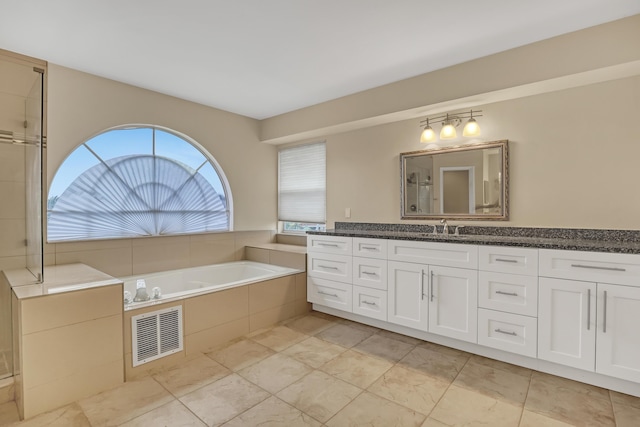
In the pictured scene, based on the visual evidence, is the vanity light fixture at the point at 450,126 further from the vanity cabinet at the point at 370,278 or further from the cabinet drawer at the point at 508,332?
the cabinet drawer at the point at 508,332

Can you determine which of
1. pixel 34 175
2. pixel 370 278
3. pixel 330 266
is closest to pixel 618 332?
pixel 370 278

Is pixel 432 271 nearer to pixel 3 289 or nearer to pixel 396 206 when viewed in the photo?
pixel 396 206

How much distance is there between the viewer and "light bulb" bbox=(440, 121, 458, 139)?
2906mm

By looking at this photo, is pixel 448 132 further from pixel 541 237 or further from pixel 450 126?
pixel 541 237

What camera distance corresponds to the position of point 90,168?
2926 millimetres

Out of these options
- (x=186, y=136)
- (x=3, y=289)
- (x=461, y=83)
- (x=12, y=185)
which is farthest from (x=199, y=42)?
(x=3, y=289)

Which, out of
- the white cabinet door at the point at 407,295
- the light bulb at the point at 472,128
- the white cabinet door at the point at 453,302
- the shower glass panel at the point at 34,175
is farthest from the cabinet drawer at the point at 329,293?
the shower glass panel at the point at 34,175

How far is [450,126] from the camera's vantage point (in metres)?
2.91

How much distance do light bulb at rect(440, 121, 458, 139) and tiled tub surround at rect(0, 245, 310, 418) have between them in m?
2.51

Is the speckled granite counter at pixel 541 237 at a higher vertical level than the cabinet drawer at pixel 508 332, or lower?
higher

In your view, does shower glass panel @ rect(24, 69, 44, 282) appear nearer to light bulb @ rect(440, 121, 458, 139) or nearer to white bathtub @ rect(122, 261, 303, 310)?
white bathtub @ rect(122, 261, 303, 310)

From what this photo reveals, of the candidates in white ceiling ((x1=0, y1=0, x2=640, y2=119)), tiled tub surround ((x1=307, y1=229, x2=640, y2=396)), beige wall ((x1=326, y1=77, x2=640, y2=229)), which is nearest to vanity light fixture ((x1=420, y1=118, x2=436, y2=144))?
beige wall ((x1=326, y1=77, x2=640, y2=229))

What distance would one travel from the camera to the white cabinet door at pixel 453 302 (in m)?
2.36

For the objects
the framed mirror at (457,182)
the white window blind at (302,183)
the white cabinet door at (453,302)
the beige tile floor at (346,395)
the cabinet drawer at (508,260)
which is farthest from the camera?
the white window blind at (302,183)
